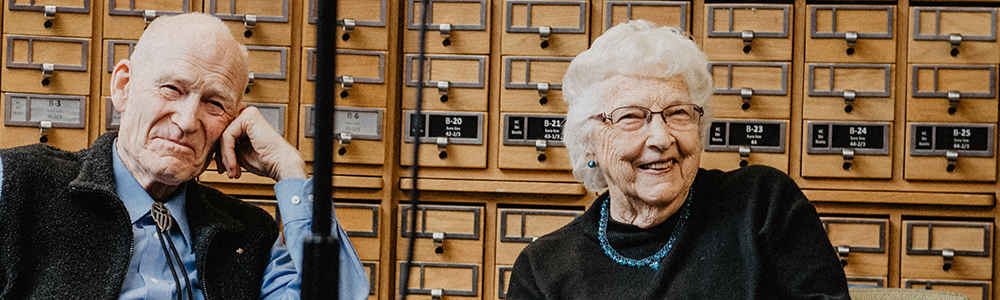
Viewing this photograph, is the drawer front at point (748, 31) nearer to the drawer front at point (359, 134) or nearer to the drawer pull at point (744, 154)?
the drawer pull at point (744, 154)

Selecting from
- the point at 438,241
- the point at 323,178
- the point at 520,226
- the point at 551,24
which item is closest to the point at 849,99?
the point at 551,24

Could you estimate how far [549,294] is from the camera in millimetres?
1430

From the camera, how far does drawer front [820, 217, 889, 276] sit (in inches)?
87.0

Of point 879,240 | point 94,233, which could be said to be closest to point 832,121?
point 879,240

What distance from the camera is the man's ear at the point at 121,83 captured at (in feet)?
4.29

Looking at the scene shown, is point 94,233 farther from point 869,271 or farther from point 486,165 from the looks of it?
point 869,271

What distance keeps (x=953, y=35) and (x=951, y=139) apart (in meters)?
0.28

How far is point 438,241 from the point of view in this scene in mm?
2258

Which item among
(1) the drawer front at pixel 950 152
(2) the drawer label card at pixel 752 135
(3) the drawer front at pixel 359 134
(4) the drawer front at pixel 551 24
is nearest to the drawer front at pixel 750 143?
(2) the drawer label card at pixel 752 135

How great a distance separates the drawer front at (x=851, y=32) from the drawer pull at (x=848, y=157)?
24 centimetres

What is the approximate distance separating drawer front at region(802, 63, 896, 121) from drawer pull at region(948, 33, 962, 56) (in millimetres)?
160

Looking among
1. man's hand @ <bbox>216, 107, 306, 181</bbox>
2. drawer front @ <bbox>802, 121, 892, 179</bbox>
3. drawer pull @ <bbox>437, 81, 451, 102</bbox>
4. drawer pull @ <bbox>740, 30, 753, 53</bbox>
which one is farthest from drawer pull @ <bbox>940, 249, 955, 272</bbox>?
man's hand @ <bbox>216, 107, 306, 181</bbox>

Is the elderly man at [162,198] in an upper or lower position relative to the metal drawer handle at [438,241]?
upper

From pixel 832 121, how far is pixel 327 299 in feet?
6.39
